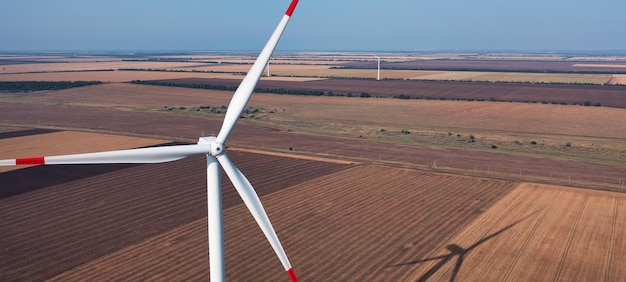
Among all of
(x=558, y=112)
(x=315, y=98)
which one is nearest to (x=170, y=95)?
(x=315, y=98)

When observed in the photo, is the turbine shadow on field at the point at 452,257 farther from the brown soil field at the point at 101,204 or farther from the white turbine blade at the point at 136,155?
the white turbine blade at the point at 136,155

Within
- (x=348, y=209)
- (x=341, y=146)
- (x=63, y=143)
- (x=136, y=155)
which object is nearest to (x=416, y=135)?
(x=341, y=146)

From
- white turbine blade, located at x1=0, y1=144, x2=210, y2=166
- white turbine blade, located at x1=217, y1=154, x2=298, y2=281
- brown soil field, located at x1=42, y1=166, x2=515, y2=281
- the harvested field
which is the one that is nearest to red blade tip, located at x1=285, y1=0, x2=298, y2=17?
white turbine blade, located at x1=0, y1=144, x2=210, y2=166

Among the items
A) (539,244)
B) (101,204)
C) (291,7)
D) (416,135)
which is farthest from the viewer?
(416,135)

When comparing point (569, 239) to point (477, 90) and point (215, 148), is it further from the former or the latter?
point (477, 90)

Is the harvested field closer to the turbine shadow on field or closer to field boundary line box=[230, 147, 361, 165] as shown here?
field boundary line box=[230, 147, 361, 165]

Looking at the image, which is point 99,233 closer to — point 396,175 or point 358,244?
point 358,244

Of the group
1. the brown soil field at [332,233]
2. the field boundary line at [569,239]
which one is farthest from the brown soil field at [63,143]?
the field boundary line at [569,239]
